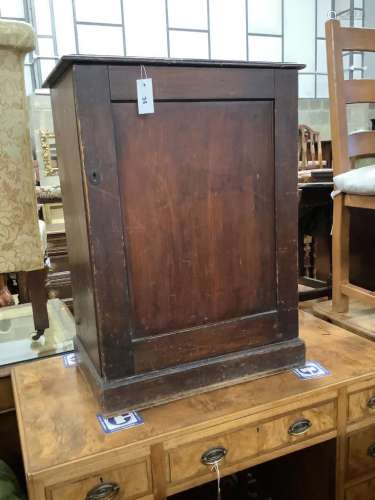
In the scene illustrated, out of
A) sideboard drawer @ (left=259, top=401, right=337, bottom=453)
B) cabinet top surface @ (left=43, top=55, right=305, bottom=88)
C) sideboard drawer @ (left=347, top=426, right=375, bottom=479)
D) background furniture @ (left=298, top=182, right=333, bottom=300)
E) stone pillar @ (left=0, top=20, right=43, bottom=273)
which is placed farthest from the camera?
background furniture @ (left=298, top=182, right=333, bottom=300)

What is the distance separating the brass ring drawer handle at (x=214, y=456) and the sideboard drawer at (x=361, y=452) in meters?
0.31

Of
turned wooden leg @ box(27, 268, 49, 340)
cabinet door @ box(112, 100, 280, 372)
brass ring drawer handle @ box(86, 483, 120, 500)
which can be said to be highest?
cabinet door @ box(112, 100, 280, 372)

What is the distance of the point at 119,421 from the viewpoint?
0.83 metres

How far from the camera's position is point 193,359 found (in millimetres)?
920

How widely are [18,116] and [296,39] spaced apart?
442 centimetres

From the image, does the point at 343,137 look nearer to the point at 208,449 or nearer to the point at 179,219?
the point at 179,219

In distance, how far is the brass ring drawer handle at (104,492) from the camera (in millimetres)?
754

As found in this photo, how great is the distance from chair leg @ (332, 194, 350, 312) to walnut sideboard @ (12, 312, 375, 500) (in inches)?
11.7

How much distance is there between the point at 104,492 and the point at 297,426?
395 mm

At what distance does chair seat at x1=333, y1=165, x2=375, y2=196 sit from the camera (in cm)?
116

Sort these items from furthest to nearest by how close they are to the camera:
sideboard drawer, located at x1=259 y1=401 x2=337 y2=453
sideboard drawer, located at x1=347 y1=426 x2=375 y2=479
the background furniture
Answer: the background furniture < sideboard drawer, located at x1=347 y1=426 x2=375 y2=479 < sideboard drawer, located at x1=259 y1=401 x2=337 y2=453

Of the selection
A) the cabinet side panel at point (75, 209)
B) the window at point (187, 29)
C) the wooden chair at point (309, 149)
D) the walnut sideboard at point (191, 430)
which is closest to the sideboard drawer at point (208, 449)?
the walnut sideboard at point (191, 430)

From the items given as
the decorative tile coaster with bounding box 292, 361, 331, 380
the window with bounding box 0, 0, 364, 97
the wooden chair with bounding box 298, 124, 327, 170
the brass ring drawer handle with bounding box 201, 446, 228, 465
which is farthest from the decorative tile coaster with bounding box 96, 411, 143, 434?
the window with bounding box 0, 0, 364, 97

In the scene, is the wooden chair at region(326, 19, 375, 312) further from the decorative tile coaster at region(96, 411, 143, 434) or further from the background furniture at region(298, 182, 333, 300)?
the decorative tile coaster at region(96, 411, 143, 434)
